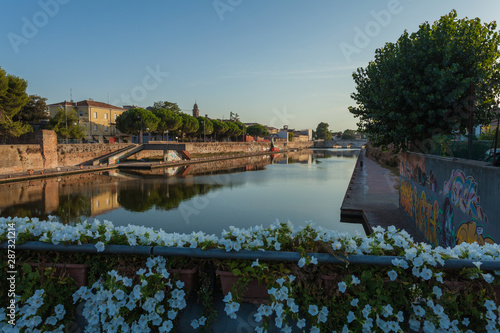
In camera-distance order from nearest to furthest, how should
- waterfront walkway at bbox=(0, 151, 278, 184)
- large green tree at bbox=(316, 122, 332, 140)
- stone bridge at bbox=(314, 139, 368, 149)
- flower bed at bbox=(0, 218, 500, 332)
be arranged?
flower bed at bbox=(0, 218, 500, 332), waterfront walkway at bbox=(0, 151, 278, 184), stone bridge at bbox=(314, 139, 368, 149), large green tree at bbox=(316, 122, 332, 140)

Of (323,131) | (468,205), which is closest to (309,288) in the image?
(468,205)

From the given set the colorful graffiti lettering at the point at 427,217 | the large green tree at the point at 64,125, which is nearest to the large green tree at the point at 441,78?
the colorful graffiti lettering at the point at 427,217

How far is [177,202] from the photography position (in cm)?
1958

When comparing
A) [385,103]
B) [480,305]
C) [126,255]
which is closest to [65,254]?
[126,255]

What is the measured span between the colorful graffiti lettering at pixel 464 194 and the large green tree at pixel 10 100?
3637cm

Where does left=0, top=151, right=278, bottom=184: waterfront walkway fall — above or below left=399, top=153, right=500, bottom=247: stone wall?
below

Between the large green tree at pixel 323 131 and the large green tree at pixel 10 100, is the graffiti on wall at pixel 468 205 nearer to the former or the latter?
the large green tree at pixel 10 100

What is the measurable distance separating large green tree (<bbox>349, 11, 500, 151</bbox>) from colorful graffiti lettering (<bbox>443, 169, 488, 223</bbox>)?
12.1 ft

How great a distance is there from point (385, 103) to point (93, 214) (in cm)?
1495

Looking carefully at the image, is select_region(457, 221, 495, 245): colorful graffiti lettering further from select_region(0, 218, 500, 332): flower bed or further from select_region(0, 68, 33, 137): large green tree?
select_region(0, 68, 33, 137): large green tree

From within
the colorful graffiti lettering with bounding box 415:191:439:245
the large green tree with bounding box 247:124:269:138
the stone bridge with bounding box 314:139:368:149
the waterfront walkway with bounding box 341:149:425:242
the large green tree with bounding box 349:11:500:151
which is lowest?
the waterfront walkway with bounding box 341:149:425:242

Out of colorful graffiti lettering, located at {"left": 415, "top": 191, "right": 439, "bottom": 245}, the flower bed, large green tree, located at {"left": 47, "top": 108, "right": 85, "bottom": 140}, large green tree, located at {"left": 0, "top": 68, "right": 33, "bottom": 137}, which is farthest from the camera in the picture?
large green tree, located at {"left": 47, "top": 108, "right": 85, "bottom": 140}

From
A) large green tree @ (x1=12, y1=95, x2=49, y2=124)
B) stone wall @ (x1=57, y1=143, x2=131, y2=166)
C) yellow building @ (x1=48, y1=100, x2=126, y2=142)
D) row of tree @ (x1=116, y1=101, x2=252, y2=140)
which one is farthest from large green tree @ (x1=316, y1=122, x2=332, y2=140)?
large green tree @ (x1=12, y1=95, x2=49, y2=124)

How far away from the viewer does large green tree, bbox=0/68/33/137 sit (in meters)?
29.6
